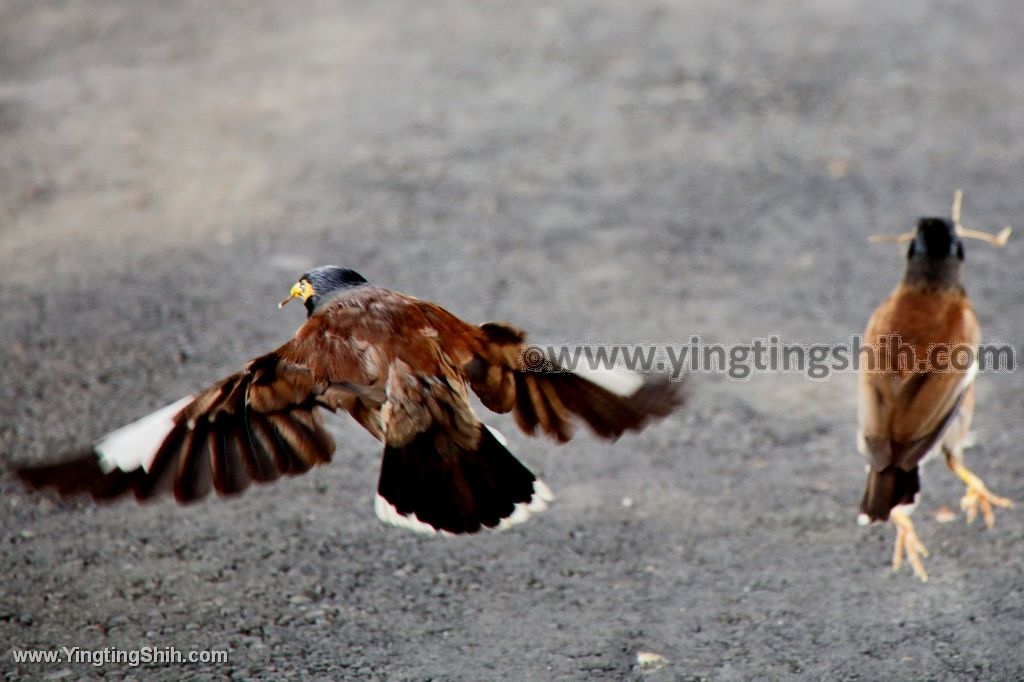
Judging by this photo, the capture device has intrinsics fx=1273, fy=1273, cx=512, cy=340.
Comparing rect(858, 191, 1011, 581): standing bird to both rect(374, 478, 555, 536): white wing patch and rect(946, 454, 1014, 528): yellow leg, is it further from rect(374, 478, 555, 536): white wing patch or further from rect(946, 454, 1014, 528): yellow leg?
rect(374, 478, 555, 536): white wing patch

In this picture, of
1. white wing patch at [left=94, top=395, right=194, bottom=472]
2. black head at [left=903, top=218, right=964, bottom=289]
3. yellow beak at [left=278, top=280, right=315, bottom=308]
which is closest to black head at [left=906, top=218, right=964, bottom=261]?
black head at [left=903, top=218, right=964, bottom=289]

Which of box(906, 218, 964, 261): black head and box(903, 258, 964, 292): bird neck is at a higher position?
box(906, 218, 964, 261): black head

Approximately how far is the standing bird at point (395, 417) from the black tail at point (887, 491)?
A: 34.4 inches

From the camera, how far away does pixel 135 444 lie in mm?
3941

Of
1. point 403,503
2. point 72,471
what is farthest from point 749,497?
point 72,471

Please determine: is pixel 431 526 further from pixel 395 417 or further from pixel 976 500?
pixel 976 500

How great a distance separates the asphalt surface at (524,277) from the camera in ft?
14.6

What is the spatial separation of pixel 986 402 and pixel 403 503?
301cm

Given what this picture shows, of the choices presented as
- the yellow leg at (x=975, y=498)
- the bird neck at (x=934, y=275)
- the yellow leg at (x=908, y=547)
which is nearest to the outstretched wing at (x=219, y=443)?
the yellow leg at (x=908, y=547)

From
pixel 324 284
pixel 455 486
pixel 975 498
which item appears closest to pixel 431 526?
pixel 455 486

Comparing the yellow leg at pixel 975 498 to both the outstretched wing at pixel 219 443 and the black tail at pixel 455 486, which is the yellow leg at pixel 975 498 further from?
the outstretched wing at pixel 219 443

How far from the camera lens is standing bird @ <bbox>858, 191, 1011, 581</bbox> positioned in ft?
14.7

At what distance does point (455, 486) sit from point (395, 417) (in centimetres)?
29

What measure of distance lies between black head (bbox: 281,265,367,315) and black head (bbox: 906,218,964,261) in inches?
92.0
